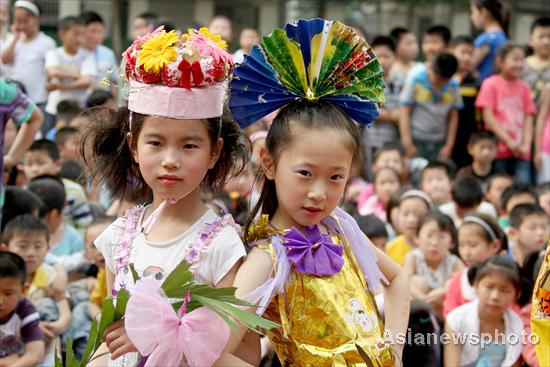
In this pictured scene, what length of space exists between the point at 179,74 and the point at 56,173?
461cm

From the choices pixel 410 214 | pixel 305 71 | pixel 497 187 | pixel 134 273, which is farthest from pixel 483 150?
pixel 134 273

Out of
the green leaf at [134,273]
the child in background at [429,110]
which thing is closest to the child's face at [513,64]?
the child in background at [429,110]

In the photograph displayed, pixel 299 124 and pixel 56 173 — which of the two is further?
pixel 56 173

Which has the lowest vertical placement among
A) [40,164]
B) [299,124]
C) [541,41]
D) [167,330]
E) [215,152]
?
[40,164]

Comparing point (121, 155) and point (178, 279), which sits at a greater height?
point (121, 155)

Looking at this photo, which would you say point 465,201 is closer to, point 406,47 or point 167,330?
point 406,47

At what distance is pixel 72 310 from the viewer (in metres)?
6.09

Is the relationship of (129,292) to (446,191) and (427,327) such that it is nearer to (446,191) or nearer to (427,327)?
(427,327)

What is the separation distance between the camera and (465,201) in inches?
294

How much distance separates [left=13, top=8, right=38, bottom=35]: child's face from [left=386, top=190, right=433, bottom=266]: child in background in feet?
14.7

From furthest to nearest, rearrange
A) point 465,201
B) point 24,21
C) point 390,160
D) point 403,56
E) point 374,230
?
1. point 403,56
2. point 24,21
3. point 390,160
4. point 465,201
5. point 374,230

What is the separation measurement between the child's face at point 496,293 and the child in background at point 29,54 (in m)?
5.71

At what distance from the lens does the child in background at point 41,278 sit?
18.9ft

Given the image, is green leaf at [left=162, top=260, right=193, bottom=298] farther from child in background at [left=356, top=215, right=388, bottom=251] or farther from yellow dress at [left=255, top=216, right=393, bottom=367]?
child in background at [left=356, top=215, right=388, bottom=251]
